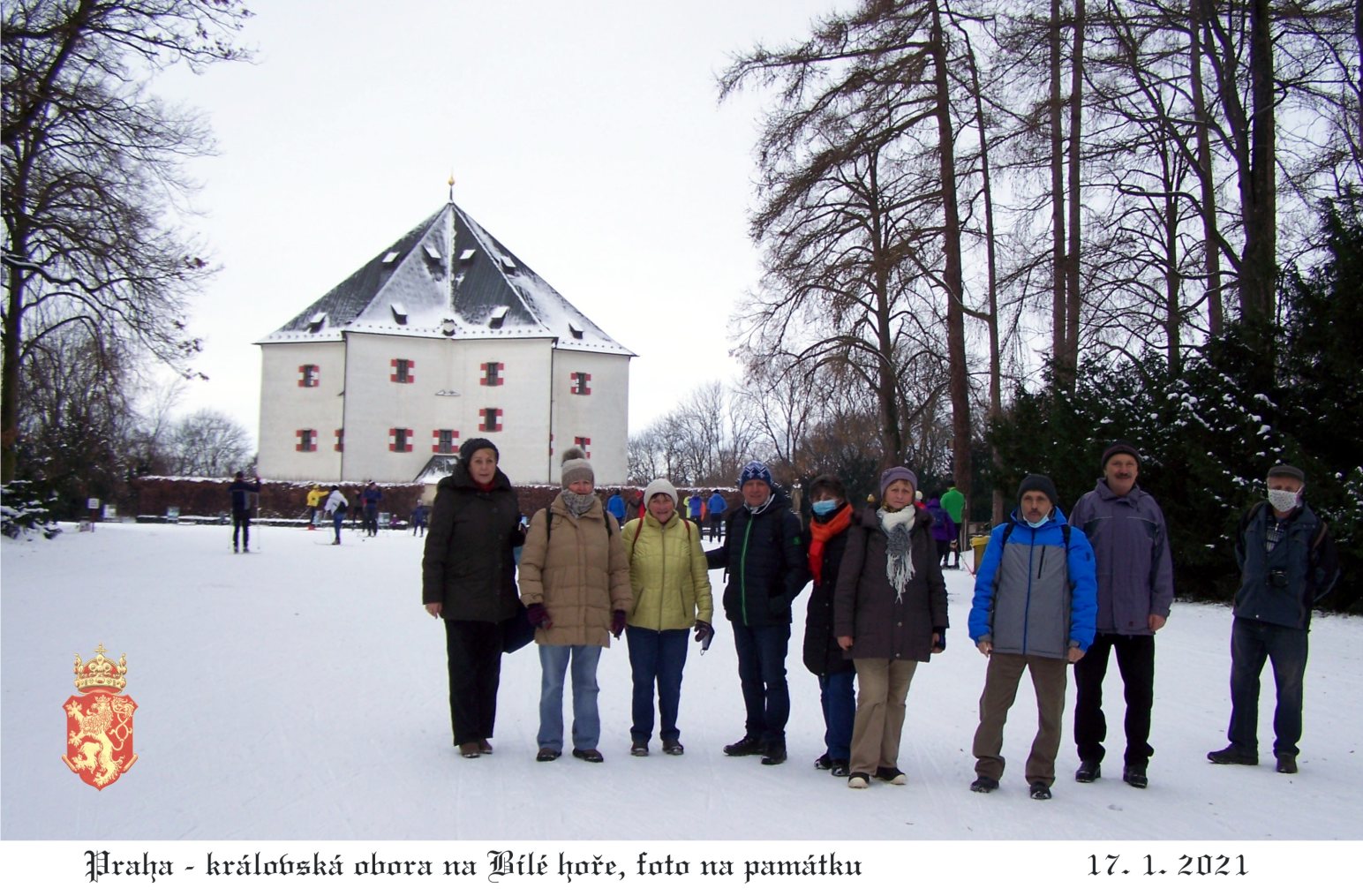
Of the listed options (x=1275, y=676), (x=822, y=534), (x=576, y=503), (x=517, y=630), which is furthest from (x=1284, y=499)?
(x=517, y=630)

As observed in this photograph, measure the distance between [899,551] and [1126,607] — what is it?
61.6 inches

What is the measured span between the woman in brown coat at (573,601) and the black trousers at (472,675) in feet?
1.18

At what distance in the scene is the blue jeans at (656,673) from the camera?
793cm

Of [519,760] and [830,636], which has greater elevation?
[830,636]

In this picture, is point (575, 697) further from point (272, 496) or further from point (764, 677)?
point (272, 496)

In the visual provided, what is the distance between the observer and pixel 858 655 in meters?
7.12

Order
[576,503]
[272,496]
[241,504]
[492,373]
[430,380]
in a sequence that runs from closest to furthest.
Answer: [576,503] < [241,504] < [272,496] < [430,380] < [492,373]

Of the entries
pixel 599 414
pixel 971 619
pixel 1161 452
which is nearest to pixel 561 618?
pixel 971 619

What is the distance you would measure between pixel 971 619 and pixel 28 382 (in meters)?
24.5

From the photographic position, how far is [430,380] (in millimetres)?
63500

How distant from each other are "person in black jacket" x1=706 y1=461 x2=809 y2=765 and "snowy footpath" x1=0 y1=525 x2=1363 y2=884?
0.94ft

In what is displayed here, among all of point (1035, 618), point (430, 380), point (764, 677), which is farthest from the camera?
point (430, 380)

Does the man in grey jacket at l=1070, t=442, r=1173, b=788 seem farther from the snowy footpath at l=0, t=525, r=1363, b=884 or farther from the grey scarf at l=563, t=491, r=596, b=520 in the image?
the grey scarf at l=563, t=491, r=596, b=520

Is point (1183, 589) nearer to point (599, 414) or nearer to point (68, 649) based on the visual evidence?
point (68, 649)
